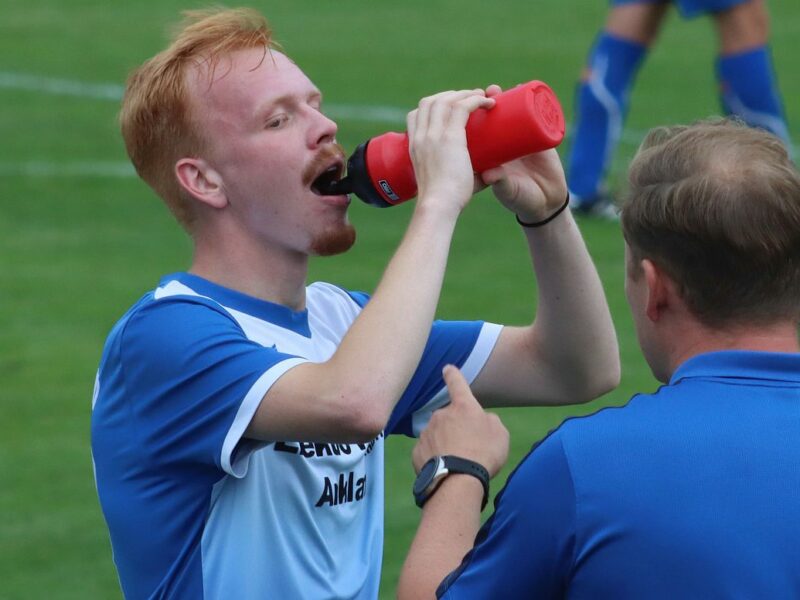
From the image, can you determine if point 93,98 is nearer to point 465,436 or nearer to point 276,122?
point 276,122

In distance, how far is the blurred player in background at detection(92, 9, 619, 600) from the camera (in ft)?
9.43

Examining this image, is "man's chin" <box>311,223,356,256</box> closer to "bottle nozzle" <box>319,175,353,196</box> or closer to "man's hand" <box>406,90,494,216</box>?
"bottle nozzle" <box>319,175,353,196</box>

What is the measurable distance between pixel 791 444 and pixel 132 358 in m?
1.22

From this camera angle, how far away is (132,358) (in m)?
3.02

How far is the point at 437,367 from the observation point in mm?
3578

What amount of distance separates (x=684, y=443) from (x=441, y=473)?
51 centimetres

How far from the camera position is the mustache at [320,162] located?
3.32 m

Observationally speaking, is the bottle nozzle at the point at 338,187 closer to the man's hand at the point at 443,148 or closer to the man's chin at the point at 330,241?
the man's chin at the point at 330,241

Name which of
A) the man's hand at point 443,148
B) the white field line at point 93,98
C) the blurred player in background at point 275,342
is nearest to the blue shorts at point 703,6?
the white field line at point 93,98

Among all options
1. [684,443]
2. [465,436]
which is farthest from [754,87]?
[684,443]

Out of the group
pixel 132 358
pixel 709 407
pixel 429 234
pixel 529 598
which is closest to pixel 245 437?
pixel 132 358

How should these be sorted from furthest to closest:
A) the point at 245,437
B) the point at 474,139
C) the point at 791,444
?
the point at 474,139 → the point at 245,437 → the point at 791,444

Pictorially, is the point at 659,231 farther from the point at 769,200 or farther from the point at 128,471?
the point at 128,471

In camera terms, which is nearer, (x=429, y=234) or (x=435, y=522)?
(x=435, y=522)
